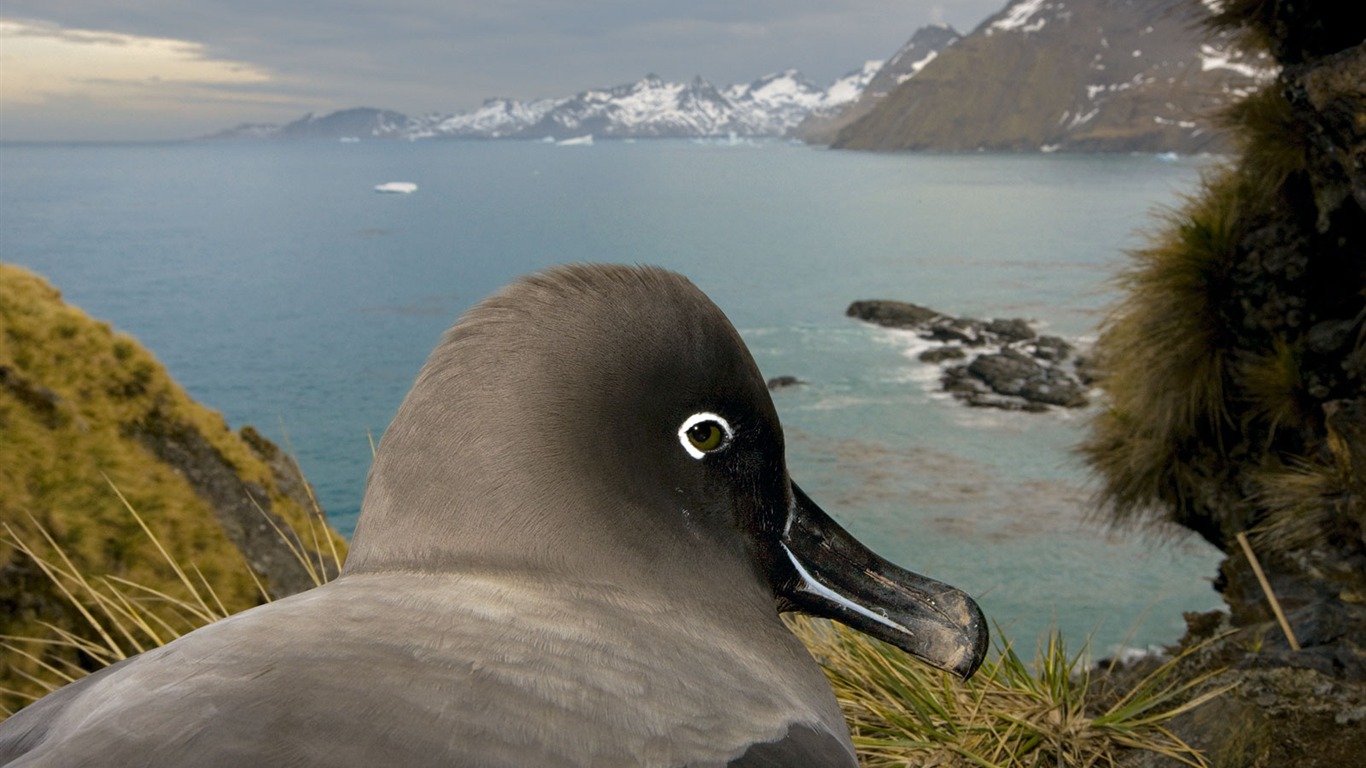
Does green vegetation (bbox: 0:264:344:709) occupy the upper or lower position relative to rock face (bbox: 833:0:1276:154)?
lower

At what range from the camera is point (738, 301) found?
2777cm

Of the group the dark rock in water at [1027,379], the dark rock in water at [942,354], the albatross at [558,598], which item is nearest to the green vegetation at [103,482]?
the albatross at [558,598]

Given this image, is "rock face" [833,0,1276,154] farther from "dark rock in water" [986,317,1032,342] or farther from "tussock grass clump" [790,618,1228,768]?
"tussock grass clump" [790,618,1228,768]

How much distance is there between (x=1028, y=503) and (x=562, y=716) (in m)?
16.1

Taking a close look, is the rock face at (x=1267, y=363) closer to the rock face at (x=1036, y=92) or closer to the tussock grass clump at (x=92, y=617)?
the tussock grass clump at (x=92, y=617)

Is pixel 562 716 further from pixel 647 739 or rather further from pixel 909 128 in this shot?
pixel 909 128

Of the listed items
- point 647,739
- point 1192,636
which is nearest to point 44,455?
point 647,739

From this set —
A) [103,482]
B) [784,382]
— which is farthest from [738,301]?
[103,482]

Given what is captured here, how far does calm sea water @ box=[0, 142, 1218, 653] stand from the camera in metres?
14.6

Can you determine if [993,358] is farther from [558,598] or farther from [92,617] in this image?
[558,598]

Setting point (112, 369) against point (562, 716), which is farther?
point (112, 369)

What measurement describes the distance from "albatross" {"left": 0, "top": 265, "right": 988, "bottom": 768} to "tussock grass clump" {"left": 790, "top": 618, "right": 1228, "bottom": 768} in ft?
4.97

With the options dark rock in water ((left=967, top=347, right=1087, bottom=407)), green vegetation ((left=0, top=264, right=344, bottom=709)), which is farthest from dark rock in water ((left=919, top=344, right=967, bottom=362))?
green vegetation ((left=0, top=264, right=344, bottom=709))

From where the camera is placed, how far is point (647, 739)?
5.50ft
